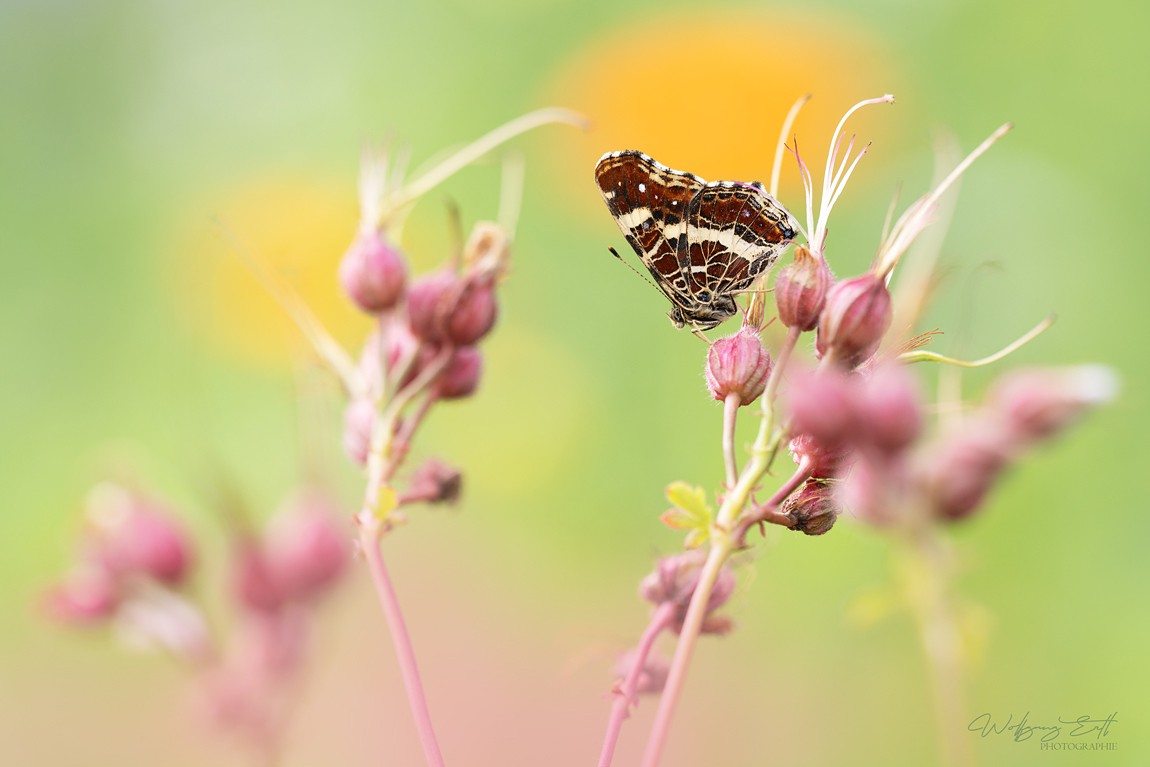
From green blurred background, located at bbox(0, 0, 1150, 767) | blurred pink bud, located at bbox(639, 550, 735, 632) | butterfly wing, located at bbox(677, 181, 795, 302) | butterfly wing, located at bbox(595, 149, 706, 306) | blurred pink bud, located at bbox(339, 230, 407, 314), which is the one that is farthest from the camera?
green blurred background, located at bbox(0, 0, 1150, 767)

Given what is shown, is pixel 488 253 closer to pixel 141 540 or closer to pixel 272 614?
pixel 272 614

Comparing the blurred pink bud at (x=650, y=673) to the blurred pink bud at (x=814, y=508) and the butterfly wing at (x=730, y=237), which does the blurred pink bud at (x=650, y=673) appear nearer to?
the blurred pink bud at (x=814, y=508)

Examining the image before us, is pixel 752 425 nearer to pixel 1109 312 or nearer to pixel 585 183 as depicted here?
pixel 1109 312

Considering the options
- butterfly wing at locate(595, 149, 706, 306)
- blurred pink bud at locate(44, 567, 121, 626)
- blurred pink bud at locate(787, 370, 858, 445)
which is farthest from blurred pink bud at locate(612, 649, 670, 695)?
blurred pink bud at locate(44, 567, 121, 626)

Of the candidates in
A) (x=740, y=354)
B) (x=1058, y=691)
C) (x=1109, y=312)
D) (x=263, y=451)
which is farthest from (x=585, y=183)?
(x=740, y=354)

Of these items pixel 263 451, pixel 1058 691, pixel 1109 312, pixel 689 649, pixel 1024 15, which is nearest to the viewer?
pixel 689 649

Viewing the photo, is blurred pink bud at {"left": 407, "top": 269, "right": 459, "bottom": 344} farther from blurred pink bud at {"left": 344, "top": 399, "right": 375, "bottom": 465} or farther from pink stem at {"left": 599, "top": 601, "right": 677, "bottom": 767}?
pink stem at {"left": 599, "top": 601, "right": 677, "bottom": 767}
